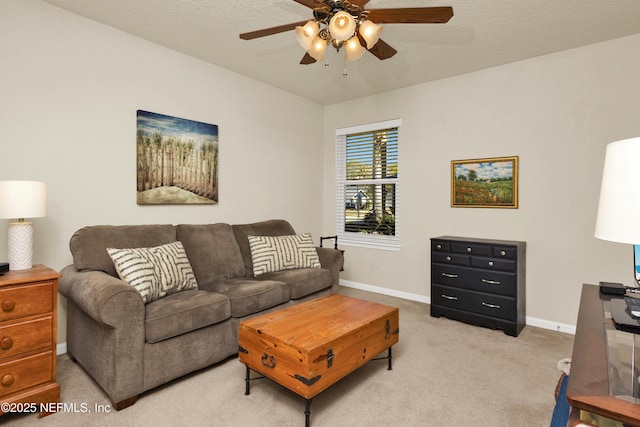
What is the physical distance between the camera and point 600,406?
72cm

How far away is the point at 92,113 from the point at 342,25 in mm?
2159

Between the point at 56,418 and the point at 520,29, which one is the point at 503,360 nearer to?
the point at 520,29

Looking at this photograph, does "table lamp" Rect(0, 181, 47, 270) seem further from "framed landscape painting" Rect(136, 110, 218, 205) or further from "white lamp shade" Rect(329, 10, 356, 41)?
"white lamp shade" Rect(329, 10, 356, 41)

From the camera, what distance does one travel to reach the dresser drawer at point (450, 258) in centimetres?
341

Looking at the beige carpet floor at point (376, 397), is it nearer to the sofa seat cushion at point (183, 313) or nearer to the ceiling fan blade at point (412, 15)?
the sofa seat cushion at point (183, 313)

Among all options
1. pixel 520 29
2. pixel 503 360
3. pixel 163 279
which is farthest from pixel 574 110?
pixel 163 279

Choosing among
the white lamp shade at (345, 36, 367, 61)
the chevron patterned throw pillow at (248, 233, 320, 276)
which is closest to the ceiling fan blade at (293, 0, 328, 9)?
the white lamp shade at (345, 36, 367, 61)

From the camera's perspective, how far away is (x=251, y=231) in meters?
3.62

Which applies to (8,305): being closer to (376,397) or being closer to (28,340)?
(28,340)

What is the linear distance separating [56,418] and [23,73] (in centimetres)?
228

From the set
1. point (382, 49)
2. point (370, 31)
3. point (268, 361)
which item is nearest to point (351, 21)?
point (370, 31)

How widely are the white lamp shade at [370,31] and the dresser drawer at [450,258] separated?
89.2 inches

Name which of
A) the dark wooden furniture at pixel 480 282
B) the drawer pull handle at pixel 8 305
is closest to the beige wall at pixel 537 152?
the dark wooden furniture at pixel 480 282

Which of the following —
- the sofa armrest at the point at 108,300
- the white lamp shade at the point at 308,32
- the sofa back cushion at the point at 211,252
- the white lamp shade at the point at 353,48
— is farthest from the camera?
the sofa back cushion at the point at 211,252
